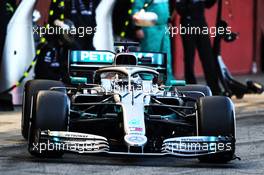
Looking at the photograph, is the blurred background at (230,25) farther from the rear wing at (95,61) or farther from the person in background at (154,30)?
the rear wing at (95,61)

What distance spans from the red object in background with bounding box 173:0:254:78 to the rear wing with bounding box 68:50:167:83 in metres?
10.1

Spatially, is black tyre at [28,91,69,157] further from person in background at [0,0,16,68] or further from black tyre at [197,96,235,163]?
person in background at [0,0,16,68]

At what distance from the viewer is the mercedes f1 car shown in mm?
8781

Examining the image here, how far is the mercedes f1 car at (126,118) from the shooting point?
8781 millimetres

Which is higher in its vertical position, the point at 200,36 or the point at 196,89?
the point at 200,36

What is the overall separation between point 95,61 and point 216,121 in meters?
2.64

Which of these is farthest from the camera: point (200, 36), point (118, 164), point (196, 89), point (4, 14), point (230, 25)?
point (230, 25)

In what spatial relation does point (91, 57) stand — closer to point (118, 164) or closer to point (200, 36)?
point (118, 164)

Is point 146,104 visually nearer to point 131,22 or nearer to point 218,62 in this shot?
point 131,22

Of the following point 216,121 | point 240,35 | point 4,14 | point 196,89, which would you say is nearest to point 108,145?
point 216,121

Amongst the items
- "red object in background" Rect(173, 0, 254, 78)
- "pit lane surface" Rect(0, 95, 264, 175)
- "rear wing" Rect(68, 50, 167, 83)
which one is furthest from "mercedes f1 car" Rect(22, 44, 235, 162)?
"red object in background" Rect(173, 0, 254, 78)

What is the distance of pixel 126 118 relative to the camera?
29.5 ft

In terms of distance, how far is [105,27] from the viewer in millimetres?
15852

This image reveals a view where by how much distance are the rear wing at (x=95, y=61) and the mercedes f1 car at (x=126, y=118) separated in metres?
0.62
